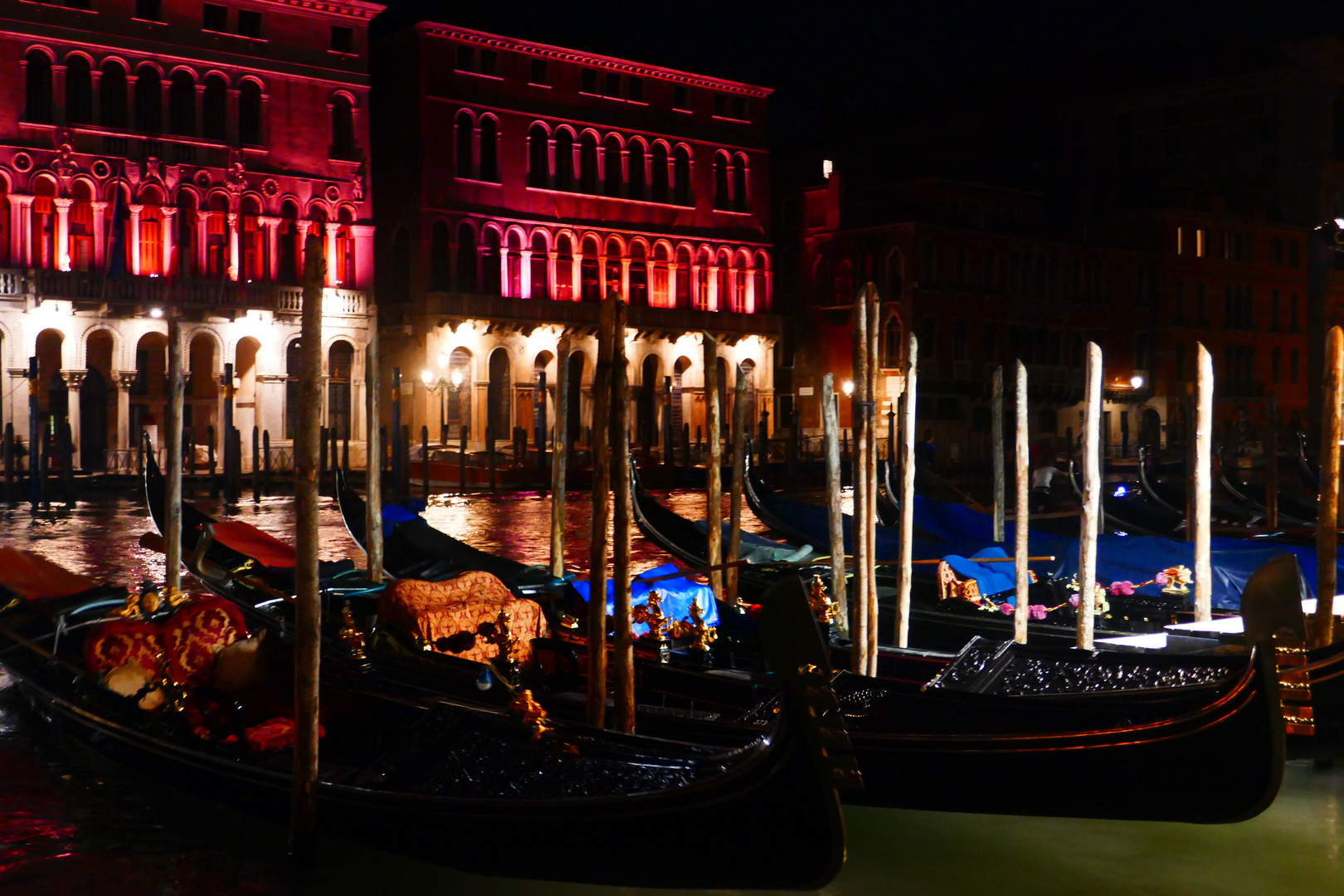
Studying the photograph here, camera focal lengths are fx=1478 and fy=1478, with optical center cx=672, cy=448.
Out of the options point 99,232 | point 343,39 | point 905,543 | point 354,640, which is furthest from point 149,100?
point 354,640

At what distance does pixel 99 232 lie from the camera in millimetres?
19500

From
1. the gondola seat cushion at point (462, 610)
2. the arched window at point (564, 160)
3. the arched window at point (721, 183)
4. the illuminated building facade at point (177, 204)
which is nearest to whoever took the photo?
the gondola seat cushion at point (462, 610)

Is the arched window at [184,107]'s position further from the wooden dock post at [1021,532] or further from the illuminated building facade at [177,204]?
the wooden dock post at [1021,532]

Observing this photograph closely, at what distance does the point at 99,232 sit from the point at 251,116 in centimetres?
277

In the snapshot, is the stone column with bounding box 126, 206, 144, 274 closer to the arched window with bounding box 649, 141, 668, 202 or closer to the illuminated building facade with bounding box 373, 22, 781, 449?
the illuminated building facade with bounding box 373, 22, 781, 449

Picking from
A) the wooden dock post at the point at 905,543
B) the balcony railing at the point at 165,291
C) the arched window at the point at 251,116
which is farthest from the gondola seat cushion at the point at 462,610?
the arched window at the point at 251,116

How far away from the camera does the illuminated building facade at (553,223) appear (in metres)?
22.4

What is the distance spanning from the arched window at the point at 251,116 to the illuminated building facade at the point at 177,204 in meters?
0.02

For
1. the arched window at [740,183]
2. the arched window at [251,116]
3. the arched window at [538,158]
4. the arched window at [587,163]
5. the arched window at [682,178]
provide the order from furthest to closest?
the arched window at [740,183], the arched window at [682,178], the arched window at [587,163], the arched window at [538,158], the arched window at [251,116]

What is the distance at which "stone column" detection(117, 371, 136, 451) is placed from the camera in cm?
1958

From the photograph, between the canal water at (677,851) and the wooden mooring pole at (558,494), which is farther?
the wooden mooring pole at (558,494)

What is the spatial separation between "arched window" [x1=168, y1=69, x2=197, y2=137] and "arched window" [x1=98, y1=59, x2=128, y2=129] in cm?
65

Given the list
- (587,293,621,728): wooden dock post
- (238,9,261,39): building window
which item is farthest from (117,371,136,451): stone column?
(587,293,621,728): wooden dock post

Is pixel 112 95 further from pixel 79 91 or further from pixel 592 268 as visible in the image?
pixel 592 268
